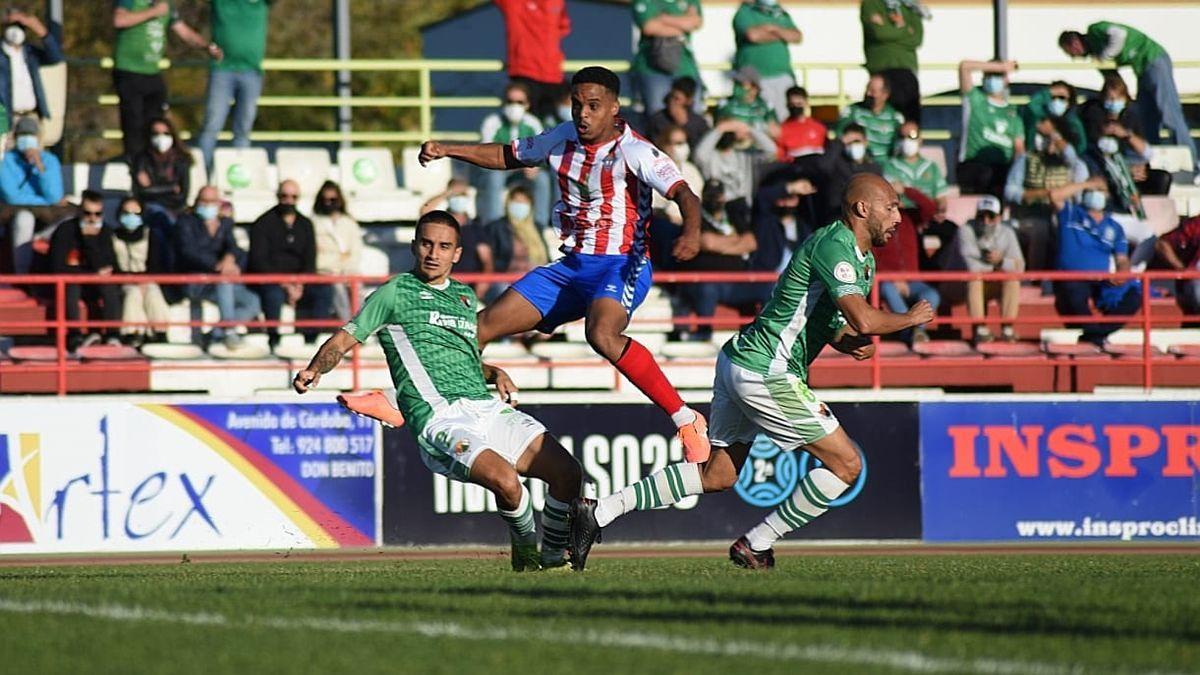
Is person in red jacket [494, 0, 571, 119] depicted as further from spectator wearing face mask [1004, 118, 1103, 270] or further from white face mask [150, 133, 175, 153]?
spectator wearing face mask [1004, 118, 1103, 270]

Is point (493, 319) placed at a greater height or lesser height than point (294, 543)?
greater

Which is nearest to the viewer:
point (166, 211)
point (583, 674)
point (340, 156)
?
point (583, 674)

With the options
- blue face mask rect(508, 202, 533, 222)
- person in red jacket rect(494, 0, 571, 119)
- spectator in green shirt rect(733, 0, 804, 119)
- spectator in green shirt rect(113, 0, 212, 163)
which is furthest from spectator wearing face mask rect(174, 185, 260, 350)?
spectator in green shirt rect(733, 0, 804, 119)

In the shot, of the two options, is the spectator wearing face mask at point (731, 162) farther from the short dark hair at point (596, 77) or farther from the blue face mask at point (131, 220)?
the short dark hair at point (596, 77)

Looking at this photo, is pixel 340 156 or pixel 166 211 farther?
pixel 340 156

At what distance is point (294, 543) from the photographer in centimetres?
1593

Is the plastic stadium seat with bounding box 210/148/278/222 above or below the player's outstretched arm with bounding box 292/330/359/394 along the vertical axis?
above

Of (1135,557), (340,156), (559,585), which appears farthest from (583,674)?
(340,156)

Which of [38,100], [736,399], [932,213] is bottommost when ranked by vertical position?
[736,399]

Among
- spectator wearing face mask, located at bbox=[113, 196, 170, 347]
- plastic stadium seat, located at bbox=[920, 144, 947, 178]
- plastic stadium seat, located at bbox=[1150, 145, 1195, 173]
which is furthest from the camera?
plastic stadium seat, located at bbox=[1150, 145, 1195, 173]

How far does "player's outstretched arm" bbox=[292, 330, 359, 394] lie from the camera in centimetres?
892

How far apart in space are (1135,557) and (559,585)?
6.60m

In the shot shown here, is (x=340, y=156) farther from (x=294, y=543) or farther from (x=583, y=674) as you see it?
(x=583, y=674)

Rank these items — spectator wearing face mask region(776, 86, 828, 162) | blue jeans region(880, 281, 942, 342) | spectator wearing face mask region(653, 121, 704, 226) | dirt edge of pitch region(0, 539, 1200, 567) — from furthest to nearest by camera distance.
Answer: spectator wearing face mask region(776, 86, 828, 162)
spectator wearing face mask region(653, 121, 704, 226)
blue jeans region(880, 281, 942, 342)
dirt edge of pitch region(0, 539, 1200, 567)
